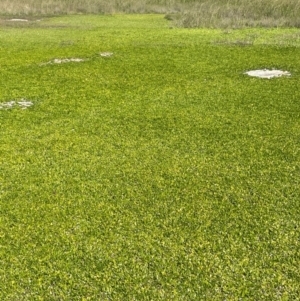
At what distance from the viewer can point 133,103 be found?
1195 cm

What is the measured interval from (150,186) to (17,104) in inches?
263

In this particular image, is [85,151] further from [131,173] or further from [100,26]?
[100,26]

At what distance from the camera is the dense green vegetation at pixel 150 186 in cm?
529

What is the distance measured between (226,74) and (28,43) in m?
13.1

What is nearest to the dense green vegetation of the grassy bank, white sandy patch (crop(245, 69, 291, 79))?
white sandy patch (crop(245, 69, 291, 79))

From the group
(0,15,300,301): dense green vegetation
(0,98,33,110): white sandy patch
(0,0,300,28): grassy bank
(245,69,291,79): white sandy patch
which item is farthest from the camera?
(0,0,300,28): grassy bank

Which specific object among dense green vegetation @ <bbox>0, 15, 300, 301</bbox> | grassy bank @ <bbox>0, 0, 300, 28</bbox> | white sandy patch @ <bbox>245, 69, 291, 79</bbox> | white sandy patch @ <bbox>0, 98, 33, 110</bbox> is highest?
grassy bank @ <bbox>0, 0, 300, 28</bbox>

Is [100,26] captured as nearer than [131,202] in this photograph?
No

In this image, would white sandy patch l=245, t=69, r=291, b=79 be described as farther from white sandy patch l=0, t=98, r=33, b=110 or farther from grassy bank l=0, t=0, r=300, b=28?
grassy bank l=0, t=0, r=300, b=28

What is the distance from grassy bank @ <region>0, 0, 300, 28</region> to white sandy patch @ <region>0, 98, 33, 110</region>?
2021cm

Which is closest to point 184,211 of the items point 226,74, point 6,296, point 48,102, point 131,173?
point 131,173

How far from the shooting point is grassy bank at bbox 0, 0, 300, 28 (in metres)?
29.4

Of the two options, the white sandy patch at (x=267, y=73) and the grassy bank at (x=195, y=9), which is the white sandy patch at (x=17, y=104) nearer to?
the white sandy patch at (x=267, y=73)

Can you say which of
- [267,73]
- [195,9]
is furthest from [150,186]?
[195,9]
